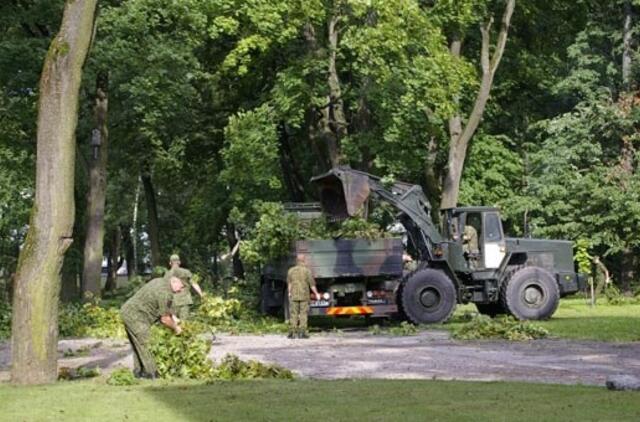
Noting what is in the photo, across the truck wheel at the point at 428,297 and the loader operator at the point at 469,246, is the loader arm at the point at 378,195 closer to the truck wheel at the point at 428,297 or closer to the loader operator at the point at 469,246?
the loader operator at the point at 469,246

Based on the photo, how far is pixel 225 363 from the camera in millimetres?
16000

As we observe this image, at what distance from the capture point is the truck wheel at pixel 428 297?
26.5m

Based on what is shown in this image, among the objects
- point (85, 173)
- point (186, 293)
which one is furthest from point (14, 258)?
point (186, 293)

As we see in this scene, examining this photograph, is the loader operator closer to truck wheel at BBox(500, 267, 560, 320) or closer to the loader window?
the loader window

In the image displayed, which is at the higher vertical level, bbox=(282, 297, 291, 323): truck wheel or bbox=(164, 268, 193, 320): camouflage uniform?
bbox=(164, 268, 193, 320): camouflage uniform

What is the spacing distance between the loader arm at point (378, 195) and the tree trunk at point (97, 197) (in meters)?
8.93

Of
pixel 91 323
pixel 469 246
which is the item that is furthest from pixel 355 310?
pixel 91 323

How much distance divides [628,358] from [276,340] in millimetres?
7960

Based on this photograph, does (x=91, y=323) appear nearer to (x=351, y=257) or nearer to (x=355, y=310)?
(x=355, y=310)

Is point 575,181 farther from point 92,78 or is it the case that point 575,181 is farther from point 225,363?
point 225,363

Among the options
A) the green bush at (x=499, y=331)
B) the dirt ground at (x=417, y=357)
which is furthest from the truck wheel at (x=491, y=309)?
the green bush at (x=499, y=331)

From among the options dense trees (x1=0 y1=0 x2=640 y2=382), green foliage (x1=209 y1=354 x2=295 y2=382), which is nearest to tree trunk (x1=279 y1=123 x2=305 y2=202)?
dense trees (x1=0 y1=0 x2=640 y2=382)

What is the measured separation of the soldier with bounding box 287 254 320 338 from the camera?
23.9 m

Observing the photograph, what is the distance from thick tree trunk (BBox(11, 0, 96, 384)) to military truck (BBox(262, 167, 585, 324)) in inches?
421
